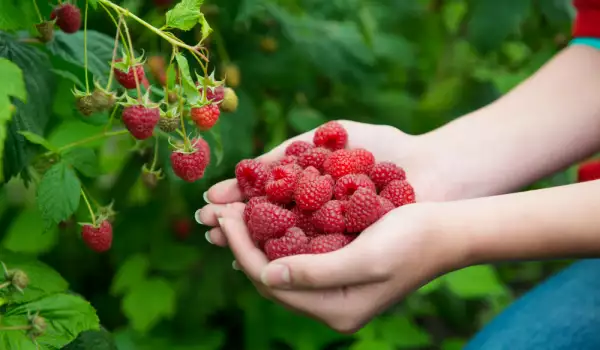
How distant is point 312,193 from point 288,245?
0.12 m

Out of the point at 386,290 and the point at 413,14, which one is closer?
the point at 386,290

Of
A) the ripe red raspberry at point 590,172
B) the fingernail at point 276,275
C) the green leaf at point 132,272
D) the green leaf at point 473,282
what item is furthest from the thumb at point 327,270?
the green leaf at point 473,282

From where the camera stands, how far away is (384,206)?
1041 millimetres

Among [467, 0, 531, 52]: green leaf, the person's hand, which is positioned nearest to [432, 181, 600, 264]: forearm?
the person's hand

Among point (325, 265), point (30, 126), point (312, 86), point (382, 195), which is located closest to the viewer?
point (325, 265)

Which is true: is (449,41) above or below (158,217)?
above

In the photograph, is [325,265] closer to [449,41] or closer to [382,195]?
[382,195]

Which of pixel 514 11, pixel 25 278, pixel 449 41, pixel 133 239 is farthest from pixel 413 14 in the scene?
pixel 25 278

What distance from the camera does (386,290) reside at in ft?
3.00

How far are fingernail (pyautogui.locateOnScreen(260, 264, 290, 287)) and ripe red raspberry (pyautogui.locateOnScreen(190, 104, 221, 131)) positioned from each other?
0.20 m

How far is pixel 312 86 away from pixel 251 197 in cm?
73

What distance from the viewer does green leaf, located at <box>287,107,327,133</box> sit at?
1640mm

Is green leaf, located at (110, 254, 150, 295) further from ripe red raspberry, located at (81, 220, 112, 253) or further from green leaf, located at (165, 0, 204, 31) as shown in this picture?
green leaf, located at (165, 0, 204, 31)

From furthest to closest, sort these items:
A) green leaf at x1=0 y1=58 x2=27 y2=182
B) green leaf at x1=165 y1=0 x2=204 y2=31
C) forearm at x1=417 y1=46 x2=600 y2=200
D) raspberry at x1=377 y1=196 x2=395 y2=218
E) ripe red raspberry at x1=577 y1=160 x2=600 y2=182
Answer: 1. ripe red raspberry at x1=577 y1=160 x2=600 y2=182
2. forearm at x1=417 y1=46 x2=600 y2=200
3. raspberry at x1=377 y1=196 x2=395 y2=218
4. green leaf at x1=165 y1=0 x2=204 y2=31
5. green leaf at x1=0 y1=58 x2=27 y2=182
